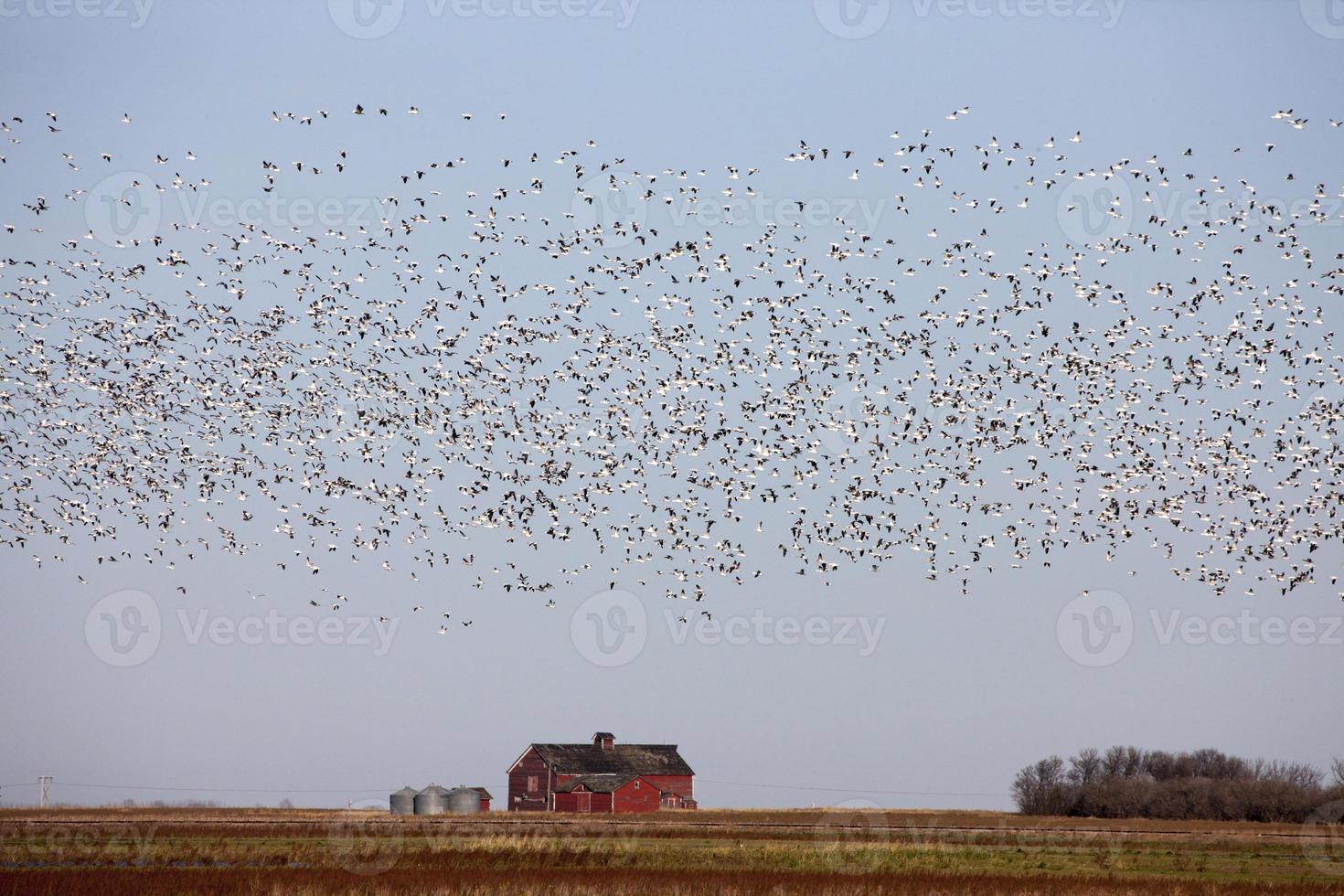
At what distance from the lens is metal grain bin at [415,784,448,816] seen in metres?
97.1

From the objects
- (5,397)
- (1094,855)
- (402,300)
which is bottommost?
(1094,855)

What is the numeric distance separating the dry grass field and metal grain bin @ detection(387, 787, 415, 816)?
3207 cm

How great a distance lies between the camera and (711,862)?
44438 mm

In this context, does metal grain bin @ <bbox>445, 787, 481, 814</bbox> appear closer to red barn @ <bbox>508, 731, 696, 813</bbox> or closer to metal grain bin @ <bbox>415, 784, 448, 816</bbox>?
metal grain bin @ <bbox>415, 784, 448, 816</bbox>

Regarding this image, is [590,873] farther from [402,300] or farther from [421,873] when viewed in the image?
[402,300]

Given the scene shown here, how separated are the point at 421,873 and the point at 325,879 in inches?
96.8

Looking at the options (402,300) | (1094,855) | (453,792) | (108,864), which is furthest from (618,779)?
(402,300)
